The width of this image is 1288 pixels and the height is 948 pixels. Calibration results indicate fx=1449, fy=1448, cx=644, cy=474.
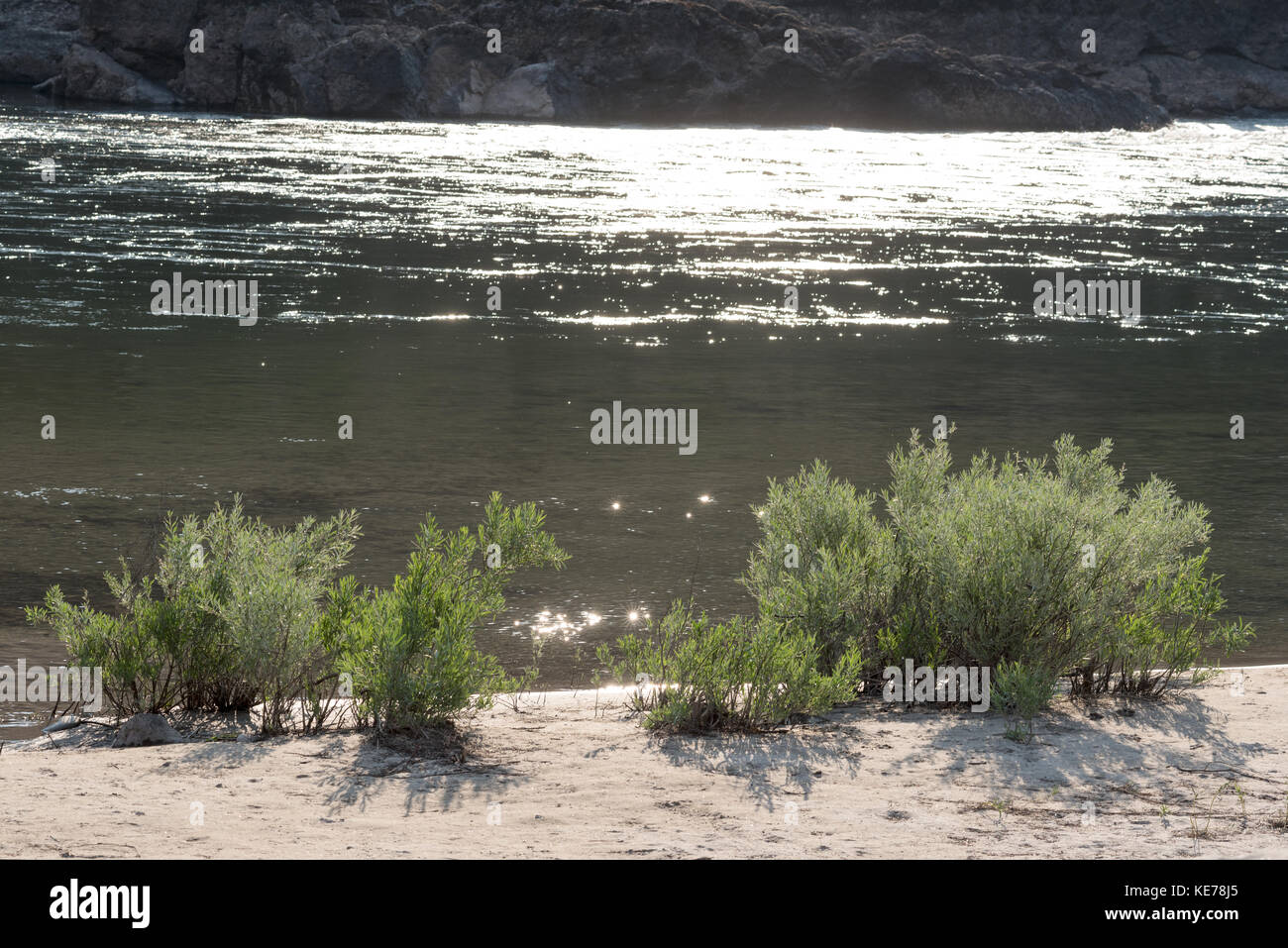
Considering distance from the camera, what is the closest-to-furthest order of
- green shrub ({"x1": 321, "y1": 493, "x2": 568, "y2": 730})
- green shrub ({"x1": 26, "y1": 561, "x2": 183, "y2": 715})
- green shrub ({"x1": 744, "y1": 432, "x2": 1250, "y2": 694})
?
green shrub ({"x1": 321, "y1": 493, "x2": 568, "y2": 730}) → green shrub ({"x1": 26, "y1": 561, "x2": 183, "y2": 715}) → green shrub ({"x1": 744, "y1": 432, "x2": 1250, "y2": 694})

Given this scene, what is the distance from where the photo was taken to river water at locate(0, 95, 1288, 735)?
32.5ft

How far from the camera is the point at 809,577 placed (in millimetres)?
7023

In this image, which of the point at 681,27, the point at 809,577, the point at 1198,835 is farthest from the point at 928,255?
the point at 681,27

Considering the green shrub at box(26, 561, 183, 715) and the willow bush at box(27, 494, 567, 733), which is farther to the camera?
the green shrub at box(26, 561, 183, 715)

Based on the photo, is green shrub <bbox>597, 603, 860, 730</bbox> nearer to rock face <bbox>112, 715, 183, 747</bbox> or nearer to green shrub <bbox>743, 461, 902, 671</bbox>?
green shrub <bbox>743, 461, 902, 671</bbox>

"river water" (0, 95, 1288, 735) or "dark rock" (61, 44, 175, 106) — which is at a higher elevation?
"dark rock" (61, 44, 175, 106)

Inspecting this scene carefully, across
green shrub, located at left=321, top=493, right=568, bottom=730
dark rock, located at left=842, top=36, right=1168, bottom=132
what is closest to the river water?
green shrub, located at left=321, top=493, right=568, bottom=730

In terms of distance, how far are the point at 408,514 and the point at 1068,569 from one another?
4981mm

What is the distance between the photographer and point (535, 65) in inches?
2995

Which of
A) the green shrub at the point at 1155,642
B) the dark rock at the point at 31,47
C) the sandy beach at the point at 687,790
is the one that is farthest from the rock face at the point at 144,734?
the dark rock at the point at 31,47

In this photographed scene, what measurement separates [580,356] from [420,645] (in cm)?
1062

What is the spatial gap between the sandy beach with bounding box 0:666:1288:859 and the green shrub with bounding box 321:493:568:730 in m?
0.17
